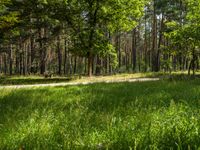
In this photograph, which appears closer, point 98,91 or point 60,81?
point 98,91

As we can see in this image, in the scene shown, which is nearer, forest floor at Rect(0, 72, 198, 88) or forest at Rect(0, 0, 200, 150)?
forest at Rect(0, 0, 200, 150)

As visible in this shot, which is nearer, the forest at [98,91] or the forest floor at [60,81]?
the forest at [98,91]

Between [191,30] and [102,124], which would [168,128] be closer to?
[102,124]

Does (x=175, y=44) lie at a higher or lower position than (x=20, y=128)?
higher

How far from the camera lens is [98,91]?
13.7 metres

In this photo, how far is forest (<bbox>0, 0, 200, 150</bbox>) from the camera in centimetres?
478

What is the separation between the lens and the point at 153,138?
4.46 meters

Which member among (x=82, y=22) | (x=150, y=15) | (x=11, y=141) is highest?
(x=150, y=15)

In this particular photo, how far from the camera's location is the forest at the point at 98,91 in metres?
4.78

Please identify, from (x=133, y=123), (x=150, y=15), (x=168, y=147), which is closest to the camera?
(x=168, y=147)

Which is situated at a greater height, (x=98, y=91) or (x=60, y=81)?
(x=98, y=91)

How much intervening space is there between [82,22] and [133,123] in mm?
34289

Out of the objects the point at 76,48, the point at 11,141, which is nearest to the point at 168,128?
the point at 11,141

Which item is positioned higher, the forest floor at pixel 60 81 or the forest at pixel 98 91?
the forest at pixel 98 91
